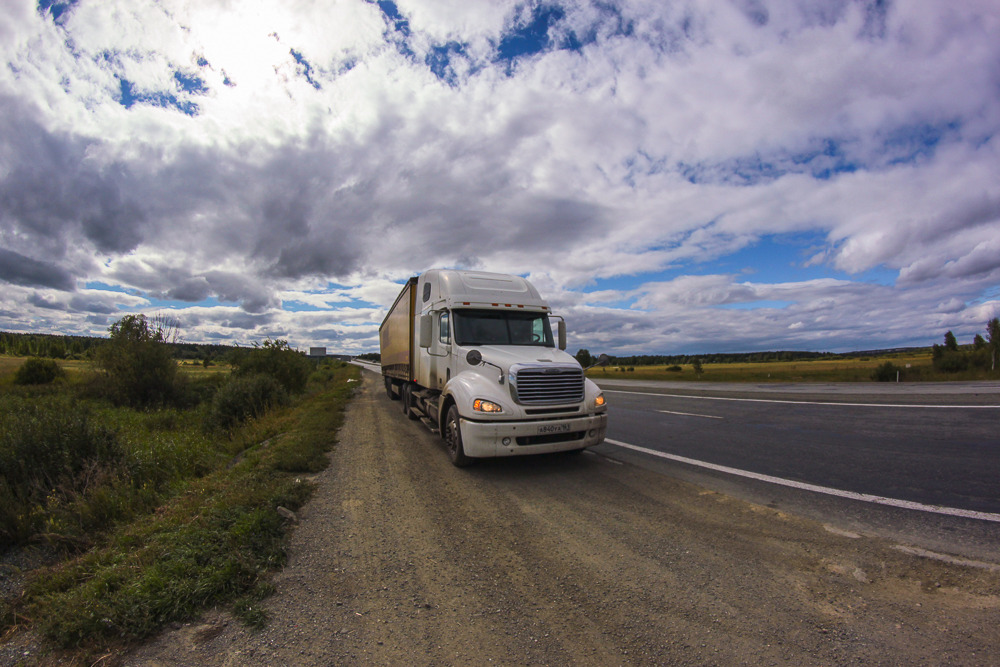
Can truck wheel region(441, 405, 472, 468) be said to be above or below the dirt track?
above

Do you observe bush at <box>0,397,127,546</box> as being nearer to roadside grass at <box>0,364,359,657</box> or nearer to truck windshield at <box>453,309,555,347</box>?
roadside grass at <box>0,364,359,657</box>

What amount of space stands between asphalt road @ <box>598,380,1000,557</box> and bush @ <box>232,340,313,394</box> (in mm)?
23305

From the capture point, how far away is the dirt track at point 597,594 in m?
2.55

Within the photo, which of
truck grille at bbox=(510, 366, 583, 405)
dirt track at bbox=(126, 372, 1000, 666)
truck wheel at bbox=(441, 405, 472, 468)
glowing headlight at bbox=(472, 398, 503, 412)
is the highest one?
truck grille at bbox=(510, 366, 583, 405)

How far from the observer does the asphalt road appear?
433 centimetres

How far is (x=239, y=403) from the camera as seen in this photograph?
1694 cm

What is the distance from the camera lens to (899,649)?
2461 millimetres

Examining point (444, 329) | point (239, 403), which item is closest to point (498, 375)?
point (444, 329)

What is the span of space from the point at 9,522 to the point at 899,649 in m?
9.76

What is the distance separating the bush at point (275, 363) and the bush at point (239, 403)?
8.63 metres

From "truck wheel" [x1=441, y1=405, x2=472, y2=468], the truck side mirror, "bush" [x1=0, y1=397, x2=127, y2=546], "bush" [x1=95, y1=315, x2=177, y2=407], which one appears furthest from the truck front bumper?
"bush" [x1=95, y1=315, x2=177, y2=407]

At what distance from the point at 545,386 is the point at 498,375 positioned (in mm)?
720

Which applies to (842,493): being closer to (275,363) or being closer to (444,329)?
(444,329)

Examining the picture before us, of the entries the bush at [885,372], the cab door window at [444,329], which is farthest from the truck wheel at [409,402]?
the bush at [885,372]
